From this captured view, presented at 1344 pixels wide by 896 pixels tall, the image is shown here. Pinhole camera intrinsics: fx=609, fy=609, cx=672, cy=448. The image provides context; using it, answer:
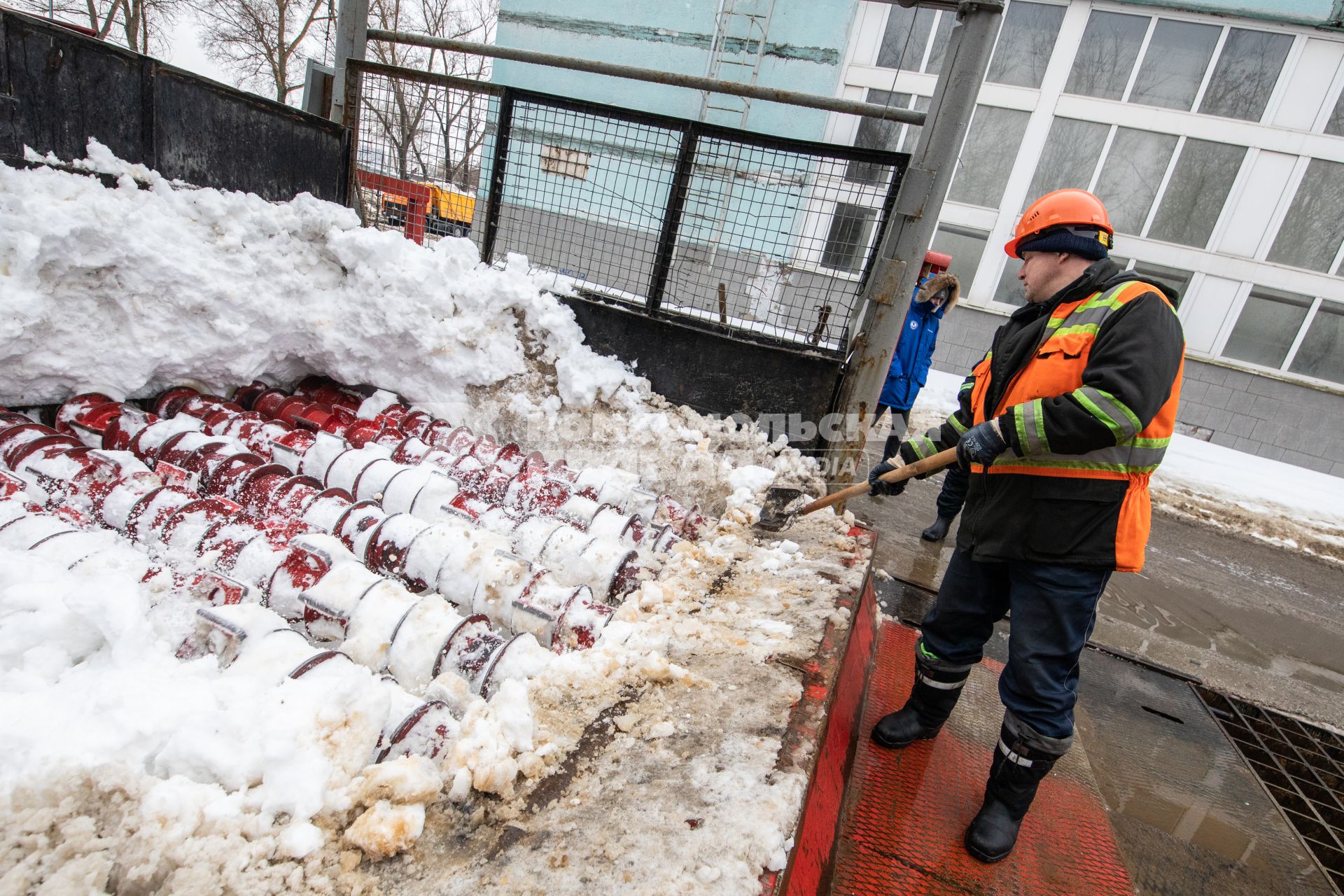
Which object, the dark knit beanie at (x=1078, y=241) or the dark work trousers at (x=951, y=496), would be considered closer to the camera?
the dark knit beanie at (x=1078, y=241)

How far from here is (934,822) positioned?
6.54 feet

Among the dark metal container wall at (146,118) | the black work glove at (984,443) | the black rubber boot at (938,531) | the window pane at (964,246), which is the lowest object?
the black rubber boot at (938,531)

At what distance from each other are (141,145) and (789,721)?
3.85m

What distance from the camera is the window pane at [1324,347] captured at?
1030 cm

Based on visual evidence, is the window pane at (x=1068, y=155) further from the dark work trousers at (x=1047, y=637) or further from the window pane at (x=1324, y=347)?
the dark work trousers at (x=1047, y=637)

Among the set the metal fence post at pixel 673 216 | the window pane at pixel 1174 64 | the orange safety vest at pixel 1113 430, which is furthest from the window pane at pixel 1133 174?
the orange safety vest at pixel 1113 430

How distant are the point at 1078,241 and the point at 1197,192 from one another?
1244 cm

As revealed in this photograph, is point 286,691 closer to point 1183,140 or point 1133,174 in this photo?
point 1133,174

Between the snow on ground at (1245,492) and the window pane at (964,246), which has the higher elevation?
the window pane at (964,246)

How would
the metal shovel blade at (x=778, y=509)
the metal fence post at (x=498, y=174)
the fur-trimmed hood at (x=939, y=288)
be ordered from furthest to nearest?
the fur-trimmed hood at (x=939, y=288) < the metal fence post at (x=498, y=174) < the metal shovel blade at (x=778, y=509)

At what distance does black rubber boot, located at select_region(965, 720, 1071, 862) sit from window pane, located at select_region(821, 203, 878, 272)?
2.88 m

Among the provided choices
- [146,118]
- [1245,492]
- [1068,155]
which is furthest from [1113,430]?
[1068,155]

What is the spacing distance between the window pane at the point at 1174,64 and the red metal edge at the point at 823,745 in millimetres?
12858

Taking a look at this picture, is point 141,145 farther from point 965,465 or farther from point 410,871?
point 965,465
